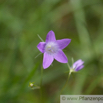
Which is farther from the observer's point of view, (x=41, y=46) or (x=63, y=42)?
(x=63, y=42)

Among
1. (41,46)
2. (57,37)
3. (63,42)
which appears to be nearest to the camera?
(41,46)

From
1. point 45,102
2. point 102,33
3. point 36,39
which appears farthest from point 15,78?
point 102,33

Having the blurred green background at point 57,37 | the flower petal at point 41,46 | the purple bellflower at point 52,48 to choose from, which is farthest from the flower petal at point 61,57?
the blurred green background at point 57,37

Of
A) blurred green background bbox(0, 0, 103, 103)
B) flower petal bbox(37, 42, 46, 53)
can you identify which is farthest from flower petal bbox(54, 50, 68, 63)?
blurred green background bbox(0, 0, 103, 103)

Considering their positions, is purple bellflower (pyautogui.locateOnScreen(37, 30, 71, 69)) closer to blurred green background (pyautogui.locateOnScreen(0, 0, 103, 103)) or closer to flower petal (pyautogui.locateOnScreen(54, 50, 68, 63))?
flower petal (pyautogui.locateOnScreen(54, 50, 68, 63))

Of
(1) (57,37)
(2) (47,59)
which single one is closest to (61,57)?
(2) (47,59)

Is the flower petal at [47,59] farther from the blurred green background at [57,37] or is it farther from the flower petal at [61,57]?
the blurred green background at [57,37]

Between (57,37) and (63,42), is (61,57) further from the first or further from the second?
(57,37)
